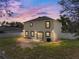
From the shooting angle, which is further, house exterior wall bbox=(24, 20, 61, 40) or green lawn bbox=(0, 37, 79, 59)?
house exterior wall bbox=(24, 20, 61, 40)

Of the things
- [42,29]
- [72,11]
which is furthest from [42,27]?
[72,11]

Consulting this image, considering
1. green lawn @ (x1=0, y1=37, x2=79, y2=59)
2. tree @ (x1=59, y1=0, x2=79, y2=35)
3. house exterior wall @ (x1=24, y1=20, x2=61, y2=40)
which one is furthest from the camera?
house exterior wall @ (x1=24, y1=20, x2=61, y2=40)

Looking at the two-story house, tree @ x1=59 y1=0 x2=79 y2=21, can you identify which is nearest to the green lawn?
the two-story house

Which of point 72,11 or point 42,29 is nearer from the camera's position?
point 72,11

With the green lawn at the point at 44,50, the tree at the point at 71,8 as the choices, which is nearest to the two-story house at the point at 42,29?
the green lawn at the point at 44,50

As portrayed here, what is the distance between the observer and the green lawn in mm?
9672

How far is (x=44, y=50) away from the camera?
33.6 ft

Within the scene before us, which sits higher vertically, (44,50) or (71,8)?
(71,8)

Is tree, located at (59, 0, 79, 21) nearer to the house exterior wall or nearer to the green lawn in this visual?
the house exterior wall

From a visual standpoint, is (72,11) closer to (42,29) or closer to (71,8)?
(71,8)

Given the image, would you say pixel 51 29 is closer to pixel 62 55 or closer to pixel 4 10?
pixel 62 55

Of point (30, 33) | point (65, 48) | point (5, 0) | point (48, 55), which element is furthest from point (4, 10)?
point (65, 48)

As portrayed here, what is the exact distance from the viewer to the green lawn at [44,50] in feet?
31.7

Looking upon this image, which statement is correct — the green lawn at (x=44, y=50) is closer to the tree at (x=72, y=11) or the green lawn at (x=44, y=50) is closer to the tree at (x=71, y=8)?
the tree at (x=72, y=11)
